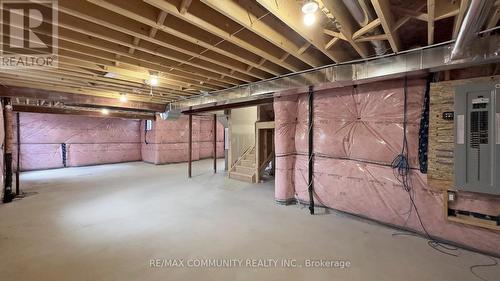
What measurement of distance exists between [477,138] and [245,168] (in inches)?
187

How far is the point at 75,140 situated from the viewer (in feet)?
27.2

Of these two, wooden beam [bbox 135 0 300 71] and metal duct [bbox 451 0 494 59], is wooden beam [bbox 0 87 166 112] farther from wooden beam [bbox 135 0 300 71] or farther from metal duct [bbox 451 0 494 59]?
metal duct [bbox 451 0 494 59]

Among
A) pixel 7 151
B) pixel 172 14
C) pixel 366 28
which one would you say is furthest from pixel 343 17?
pixel 7 151

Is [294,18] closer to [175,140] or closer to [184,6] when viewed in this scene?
[184,6]

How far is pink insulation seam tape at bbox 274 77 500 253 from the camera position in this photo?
256 centimetres

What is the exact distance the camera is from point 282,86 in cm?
346

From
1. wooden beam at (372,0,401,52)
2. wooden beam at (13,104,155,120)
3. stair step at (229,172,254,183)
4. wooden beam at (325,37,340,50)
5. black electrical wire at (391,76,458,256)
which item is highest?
wooden beam at (325,37,340,50)

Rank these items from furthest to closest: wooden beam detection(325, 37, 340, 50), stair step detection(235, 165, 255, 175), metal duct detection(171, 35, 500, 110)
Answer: stair step detection(235, 165, 255, 175) → wooden beam detection(325, 37, 340, 50) → metal duct detection(171, 35, 500, 110)

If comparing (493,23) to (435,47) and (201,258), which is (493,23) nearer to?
(435,47)

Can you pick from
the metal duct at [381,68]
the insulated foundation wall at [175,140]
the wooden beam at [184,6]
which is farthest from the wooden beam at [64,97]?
the wooden beam at [184,6]

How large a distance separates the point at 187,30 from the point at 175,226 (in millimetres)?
2404

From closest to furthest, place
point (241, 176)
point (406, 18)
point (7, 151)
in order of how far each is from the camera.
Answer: point (406, 18)
point (7, 151)
point (241, 176)

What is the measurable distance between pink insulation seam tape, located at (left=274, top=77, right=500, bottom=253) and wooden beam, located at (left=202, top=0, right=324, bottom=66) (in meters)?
1.17

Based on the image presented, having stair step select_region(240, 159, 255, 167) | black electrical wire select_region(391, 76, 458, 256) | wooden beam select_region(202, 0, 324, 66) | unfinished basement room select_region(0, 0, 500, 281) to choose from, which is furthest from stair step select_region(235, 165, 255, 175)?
wooden beam select_region(202, 0, 324, 66)
